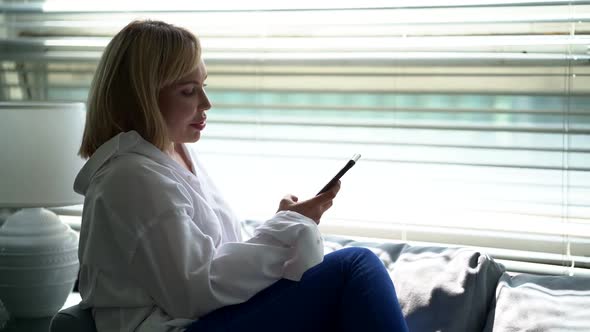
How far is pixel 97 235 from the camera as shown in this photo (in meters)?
1.83

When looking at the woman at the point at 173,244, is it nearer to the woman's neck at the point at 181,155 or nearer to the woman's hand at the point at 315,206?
the woman's hand at the point at 315,206

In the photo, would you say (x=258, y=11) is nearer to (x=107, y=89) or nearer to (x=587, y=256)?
(x=107, y=89)

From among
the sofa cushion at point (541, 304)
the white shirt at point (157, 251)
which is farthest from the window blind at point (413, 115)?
the white shirt at point (157, 251)

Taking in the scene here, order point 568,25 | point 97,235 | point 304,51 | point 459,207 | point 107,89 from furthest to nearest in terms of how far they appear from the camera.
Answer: point 304,51 → point 459,207 → point 568,25 → point 107,89 → point 97,235

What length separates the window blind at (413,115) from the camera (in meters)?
2.53

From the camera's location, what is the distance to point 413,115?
272cm

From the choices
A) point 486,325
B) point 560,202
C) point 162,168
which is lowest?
point 486,325

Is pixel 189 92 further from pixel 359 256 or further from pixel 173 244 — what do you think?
pixel 359 256

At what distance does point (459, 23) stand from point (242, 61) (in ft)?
2.68

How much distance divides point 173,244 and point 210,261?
10 cm

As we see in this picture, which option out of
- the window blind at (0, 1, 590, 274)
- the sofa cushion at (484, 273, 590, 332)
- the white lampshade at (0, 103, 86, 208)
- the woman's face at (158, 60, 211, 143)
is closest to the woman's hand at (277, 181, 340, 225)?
the woman's face at (158, 60, 211, 143)

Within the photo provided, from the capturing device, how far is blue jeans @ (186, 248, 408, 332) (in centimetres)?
178

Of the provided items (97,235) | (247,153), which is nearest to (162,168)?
(97,235)

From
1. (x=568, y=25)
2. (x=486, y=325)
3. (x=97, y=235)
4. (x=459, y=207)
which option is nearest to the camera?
(x=97, y=235)
